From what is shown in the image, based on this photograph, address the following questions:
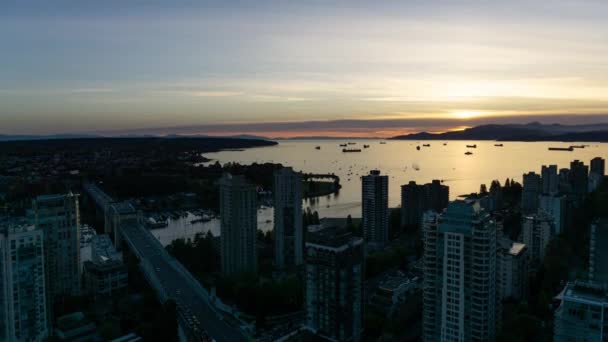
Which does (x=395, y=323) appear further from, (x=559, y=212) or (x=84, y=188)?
(x=84, y=188)

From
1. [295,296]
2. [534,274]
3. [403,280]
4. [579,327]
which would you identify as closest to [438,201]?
[534,274]

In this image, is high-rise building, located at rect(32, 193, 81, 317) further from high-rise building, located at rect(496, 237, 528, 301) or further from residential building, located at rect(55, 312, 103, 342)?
high-rise building, located at rect(496, 237, 528, 301)

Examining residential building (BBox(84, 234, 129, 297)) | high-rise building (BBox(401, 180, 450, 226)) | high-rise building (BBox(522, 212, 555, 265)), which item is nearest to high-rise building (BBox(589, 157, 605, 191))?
high-rise building (BBox(401, 180, 450, 226))

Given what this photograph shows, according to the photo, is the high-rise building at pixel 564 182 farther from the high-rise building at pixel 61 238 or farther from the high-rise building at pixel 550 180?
the high-rise building at pixel 61 238

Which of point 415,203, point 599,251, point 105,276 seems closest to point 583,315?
point 599,251

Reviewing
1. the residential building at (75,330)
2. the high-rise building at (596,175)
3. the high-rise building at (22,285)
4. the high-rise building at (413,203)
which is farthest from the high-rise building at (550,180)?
the high-rise building at (22,285)
